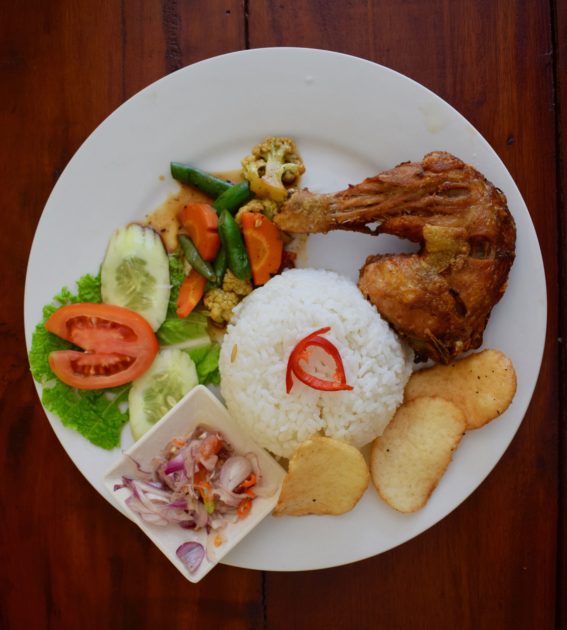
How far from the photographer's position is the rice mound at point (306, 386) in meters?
3.25

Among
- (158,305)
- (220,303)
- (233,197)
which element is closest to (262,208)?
(233,197)

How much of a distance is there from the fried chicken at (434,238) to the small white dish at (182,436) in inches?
39.6

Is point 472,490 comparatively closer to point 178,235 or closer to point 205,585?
point 205,585

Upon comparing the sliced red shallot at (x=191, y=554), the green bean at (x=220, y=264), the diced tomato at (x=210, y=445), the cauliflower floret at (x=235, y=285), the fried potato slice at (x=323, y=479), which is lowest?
the sliced red shallot at (x=191, y=554)

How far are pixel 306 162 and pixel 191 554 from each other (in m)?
2.19

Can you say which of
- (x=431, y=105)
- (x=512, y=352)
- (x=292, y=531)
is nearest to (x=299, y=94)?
(x=431, y=105)

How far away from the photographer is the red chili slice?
3146mm

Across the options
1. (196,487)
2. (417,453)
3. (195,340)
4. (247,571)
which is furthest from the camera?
(247,571)

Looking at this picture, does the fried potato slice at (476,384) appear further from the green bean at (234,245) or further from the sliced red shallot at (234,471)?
the green bean at (234,245)

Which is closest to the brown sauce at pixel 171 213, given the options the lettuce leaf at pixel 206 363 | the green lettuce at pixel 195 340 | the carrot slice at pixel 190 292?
the carrot slice at pixel 190 292

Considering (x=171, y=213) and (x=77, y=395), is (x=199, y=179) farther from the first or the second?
(x=77, y=395)

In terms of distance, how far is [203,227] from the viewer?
3.46 metres

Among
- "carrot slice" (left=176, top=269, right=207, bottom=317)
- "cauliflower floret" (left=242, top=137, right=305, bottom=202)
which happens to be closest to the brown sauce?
"carrot slice" (left=176, top=269, right=207, bottom=317)

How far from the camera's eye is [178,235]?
3.58m
